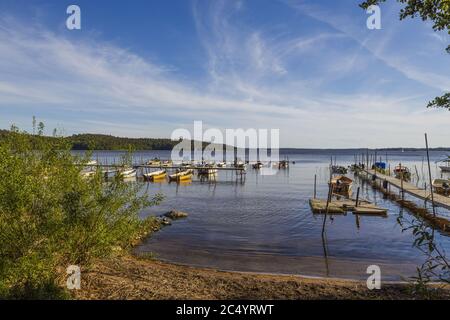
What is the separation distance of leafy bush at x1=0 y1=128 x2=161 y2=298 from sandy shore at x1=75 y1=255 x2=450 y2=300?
48.4 inches

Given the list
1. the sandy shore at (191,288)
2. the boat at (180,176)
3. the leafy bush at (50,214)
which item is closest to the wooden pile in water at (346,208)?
the sandy shore at (191,288)

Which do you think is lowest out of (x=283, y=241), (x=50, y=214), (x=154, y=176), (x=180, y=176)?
(x=283, y=241)

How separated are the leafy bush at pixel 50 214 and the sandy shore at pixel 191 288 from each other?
4.04 feet

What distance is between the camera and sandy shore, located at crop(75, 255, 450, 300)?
429 inches

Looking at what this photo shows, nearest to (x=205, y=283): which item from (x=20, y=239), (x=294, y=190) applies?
(x=20, y=239)

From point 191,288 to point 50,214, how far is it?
17.3 feet

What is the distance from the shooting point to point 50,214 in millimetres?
9375

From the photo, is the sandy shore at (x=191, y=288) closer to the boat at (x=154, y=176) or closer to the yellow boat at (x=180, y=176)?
the yellow boat at (x=180, y=176)

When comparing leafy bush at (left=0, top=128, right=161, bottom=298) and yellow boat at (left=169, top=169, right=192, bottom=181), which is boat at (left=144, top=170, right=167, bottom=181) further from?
leafy bush at (left=0, top=128, right=161, bottom=298)

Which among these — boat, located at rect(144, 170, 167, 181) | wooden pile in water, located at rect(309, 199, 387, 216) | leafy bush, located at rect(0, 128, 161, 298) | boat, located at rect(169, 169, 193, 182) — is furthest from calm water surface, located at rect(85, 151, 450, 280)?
boat, located at rect(144, 170, 167, 181)

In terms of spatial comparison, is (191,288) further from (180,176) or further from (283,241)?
(180,176)

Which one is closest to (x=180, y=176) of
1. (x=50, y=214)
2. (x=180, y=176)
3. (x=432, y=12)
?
(x=180, y=176)
